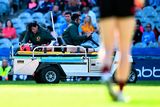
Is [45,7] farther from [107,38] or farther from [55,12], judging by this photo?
[107,38]

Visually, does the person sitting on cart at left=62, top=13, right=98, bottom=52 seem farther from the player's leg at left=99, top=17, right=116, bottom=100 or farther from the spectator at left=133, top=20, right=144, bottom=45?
the player's leg at left=99, top=17, right=116, bottom=100

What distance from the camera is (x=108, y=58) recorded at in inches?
294

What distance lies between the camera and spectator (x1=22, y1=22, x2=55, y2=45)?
70.6 ft

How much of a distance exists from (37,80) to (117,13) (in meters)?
13.1

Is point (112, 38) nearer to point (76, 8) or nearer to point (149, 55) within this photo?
point (149, 55)

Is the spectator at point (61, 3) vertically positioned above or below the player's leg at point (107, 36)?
above

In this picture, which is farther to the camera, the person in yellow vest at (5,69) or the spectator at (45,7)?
the spectator at (45,7)

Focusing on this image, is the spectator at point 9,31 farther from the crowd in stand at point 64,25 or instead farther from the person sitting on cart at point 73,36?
the person sitting on cart at point 73,36

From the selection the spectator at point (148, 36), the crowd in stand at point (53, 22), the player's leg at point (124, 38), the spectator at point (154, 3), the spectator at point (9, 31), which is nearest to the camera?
the player's leg at point (124, 38)

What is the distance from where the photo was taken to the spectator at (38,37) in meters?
21.5

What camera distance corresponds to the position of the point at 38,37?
21609mm

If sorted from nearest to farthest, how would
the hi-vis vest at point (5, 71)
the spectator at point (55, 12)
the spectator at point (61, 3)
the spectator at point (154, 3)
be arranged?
the hi-vis vest at point (5, 71)
the spectator at point (55, 12)
the spectator at point (61, 3)
the spectator at point (154, 3)

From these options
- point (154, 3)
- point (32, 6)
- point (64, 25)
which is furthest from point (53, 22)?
point (154, 3)

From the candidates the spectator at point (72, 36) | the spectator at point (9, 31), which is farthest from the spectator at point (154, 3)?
the spectator at point (9, 31)
